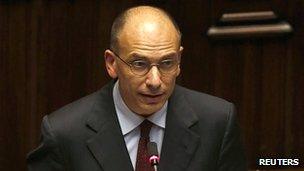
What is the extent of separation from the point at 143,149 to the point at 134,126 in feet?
0.21

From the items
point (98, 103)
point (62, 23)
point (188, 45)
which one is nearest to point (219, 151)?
point (98, 103)

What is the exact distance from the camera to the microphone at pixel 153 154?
1.43 meters

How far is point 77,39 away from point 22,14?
21cm

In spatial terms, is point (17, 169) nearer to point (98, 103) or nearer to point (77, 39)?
point (77, 39)

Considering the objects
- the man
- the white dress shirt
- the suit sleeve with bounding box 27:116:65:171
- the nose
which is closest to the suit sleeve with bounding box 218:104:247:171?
the man

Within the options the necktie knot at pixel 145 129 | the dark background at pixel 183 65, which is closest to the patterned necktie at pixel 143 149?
the necktie knot at pixel 145 129

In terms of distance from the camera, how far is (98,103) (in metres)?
1.66

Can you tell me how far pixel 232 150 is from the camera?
1665mm

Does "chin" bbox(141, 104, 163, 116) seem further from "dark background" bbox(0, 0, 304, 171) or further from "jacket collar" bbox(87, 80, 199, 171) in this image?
"dark background" bbox(0, 0, 304, 171)

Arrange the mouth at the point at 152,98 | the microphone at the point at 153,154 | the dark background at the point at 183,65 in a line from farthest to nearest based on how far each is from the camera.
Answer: the dark background at the point at 183,65, the mouth at the point at 152,98, the microphone at the point at 153,154

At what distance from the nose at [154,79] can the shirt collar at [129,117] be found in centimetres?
12

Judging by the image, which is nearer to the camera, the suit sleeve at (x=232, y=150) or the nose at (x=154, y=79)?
the nose at (x=154, y=79)

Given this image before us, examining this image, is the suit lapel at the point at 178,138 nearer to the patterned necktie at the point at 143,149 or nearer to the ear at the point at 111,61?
the patterned necktie at the point at 143,149

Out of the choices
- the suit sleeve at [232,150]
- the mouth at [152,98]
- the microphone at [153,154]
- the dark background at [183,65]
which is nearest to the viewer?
the microphone at [153,154]
